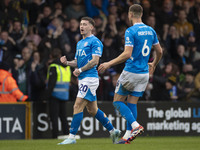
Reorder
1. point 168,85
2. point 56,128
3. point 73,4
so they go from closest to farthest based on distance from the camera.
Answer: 1. point 56,128
2. point 168,85
3. point 73,4

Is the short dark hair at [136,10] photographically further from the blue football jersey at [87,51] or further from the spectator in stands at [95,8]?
the spectator in stands at [95,8]

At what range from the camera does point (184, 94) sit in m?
15.2

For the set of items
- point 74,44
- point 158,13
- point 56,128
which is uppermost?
point 158,13

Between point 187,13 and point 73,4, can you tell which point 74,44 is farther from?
point 187,13

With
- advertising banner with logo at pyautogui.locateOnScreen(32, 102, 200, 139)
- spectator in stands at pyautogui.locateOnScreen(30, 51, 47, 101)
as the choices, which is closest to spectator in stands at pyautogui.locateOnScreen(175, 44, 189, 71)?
advertising banner with logo at pyautogui.locateOnScreen(32, 102, 200, 139)

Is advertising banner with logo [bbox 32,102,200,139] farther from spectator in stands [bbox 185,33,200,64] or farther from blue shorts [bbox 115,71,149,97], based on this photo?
blue shorts [bbox 115,71,149,97]

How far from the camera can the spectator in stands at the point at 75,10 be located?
55.3 feet

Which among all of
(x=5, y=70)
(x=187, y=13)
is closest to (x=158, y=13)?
(x=187, y=13)

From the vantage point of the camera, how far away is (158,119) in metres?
14.2

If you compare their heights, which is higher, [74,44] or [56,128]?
[74,44]

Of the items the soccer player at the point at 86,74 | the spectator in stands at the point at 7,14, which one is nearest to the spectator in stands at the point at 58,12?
the spectator in stands at the point at 7,14

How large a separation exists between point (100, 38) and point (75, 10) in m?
1.62

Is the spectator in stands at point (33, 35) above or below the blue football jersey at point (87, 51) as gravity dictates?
above

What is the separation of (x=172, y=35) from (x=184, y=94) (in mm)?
2898
